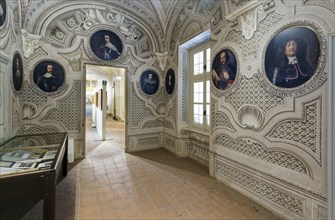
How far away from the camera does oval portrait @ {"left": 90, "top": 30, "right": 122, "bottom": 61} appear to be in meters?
4.26

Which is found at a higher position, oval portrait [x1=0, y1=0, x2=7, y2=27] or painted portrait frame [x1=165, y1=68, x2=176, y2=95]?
oval portrait [x1=0, y1=0, x2=7, y2=27]

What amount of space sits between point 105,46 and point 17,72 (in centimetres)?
203

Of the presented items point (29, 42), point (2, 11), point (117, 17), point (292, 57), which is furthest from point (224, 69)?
point (29, 42)

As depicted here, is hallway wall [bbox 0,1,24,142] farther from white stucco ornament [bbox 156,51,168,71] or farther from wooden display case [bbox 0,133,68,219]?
white stucco ornament [bbox 156,51,168,71]

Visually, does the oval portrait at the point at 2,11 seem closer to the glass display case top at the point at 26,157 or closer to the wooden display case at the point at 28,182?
the glass display case top at the point at 26,157

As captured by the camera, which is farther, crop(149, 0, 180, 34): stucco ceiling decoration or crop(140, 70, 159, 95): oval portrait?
crop(140, 70, 159, 95): oval portrait

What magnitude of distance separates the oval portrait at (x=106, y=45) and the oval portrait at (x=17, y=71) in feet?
5.15

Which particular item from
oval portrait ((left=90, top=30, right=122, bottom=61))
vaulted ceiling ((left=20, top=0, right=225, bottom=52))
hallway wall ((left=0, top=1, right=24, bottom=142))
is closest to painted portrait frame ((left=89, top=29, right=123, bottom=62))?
oval portrait ((left=90, top=30, right=122, bottom=61))

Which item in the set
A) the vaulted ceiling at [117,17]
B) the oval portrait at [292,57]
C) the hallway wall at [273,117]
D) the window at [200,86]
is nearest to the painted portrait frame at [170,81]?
the window at [200,86]

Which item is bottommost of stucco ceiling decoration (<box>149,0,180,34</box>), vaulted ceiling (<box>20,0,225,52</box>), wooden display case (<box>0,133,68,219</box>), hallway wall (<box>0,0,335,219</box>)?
wooden display case (<box>0,133,68,219</box>)

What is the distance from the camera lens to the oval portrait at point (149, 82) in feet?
16.2

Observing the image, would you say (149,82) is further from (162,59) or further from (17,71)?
(17,71)

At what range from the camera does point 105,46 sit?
14.4 feet

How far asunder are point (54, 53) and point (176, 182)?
4093mm
